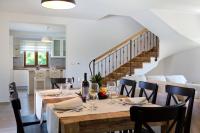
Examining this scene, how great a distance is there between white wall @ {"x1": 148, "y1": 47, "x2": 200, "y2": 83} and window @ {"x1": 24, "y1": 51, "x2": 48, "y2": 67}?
5243 mm

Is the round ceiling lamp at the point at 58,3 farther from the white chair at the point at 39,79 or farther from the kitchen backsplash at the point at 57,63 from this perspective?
the kitchen backsplash at the point at 57,63

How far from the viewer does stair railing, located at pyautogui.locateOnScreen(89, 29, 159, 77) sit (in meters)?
7.53

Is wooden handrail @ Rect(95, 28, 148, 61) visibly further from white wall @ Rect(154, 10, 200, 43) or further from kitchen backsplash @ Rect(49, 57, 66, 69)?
kitchen backsplash @ Rect(49, 57, 66, 69)

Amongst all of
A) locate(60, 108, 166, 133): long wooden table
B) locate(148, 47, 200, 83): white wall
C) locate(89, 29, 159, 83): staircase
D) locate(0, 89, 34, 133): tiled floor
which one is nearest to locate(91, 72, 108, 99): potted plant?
locate(60, 108, 166, 133): long wooden table

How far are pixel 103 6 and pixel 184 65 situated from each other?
14.2ft

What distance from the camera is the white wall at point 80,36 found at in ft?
20.7

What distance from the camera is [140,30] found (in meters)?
8.30

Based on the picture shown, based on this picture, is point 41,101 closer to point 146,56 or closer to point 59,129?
point 59,129

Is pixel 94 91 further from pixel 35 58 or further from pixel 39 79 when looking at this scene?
pixel 35 58

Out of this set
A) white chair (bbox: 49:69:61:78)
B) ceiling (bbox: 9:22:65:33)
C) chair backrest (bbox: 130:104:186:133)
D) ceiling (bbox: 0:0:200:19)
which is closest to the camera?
chair backrest (bbox: 130:104:186:133)

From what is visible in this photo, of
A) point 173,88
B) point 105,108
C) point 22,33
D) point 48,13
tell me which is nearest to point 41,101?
point 105,108

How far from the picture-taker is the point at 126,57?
817 cm

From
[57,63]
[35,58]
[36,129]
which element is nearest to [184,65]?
[57,63]

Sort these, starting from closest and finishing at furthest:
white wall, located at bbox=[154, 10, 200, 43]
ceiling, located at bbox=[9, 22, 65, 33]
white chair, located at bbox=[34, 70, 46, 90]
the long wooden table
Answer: the long wooden table < white wall, located at bbox=[154, 10, 200, 43] < white chair, located at bbox=[34, 70, 46, 90] < ceiling, located at bbox=[9, 22, 65, 33]
